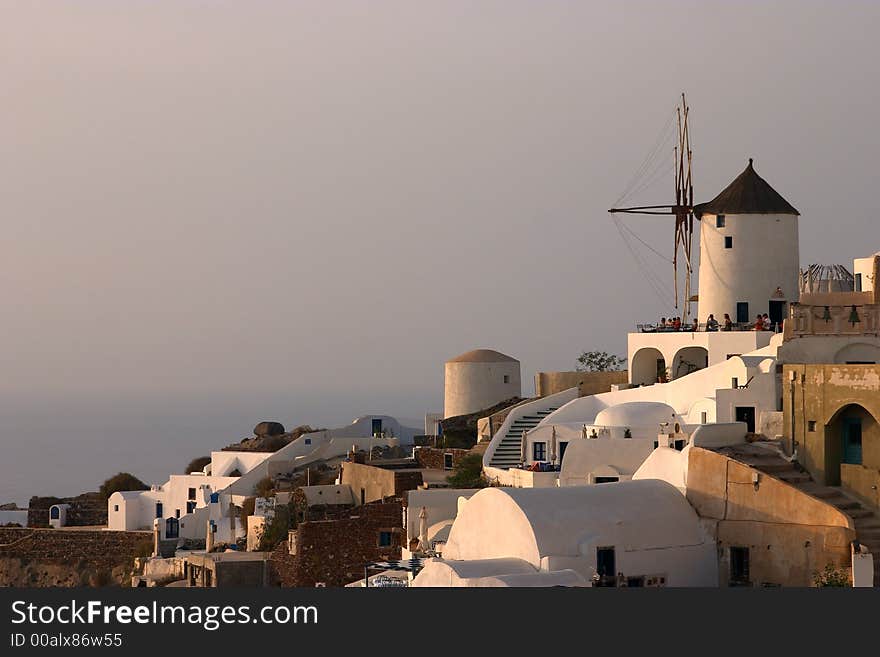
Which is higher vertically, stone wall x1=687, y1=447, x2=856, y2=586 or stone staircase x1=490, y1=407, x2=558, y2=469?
stone staircase x1=490, y1=407, x2=558, y2=469

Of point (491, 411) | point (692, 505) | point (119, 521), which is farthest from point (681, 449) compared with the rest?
point (119, 521)

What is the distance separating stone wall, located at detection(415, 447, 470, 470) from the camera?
4091 centimetres

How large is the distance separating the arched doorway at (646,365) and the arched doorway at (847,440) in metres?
12.7

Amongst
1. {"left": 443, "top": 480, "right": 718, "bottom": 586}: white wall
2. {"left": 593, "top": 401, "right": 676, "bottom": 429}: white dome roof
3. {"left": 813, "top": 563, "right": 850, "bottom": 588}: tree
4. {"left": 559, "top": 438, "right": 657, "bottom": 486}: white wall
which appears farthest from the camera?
{"left": 593, "top": 401, "right": 676, "bottom": 429}: white dome roof

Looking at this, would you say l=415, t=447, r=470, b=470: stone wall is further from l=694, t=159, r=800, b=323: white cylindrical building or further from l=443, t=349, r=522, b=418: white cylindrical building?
l=694, t=159, r=800, b=323: white cylindrical building

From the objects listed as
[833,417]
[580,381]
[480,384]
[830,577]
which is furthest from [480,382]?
[830,577]

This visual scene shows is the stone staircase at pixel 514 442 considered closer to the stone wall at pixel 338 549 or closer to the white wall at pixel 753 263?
the stone wall at pixel 338 549

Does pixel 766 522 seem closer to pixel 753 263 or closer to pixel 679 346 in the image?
pixel 679 346

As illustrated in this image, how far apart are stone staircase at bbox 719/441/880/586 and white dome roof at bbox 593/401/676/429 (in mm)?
4349

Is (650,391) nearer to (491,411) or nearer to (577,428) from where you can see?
(577,428)

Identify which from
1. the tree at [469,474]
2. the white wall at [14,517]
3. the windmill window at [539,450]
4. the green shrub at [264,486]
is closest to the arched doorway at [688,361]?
the windmill window at [539,450]

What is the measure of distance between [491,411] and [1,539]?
14.2m

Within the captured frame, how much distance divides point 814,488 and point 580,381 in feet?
51.0

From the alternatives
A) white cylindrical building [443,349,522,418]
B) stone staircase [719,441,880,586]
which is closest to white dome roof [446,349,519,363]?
white cylindrical building [443,349,522,418]
